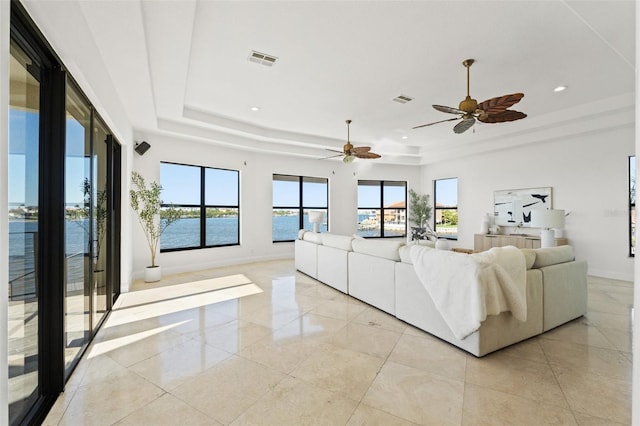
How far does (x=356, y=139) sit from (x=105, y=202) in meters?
5.49

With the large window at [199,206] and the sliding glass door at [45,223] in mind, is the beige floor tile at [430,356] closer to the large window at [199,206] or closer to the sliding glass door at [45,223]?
the sliding glass door at [45,223]

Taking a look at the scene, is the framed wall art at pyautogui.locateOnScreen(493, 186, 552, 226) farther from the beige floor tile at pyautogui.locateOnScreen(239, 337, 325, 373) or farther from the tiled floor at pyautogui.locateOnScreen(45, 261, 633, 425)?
the beige floor tile at pyautogui.locateOnScreen(239, 337, 325, 373)

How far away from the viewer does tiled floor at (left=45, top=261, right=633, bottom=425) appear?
1.80 metres

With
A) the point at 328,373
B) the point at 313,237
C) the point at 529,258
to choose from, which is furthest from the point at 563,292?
the point at 313,237

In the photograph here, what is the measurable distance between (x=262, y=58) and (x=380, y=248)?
2681mm

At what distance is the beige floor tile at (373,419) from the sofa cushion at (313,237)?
341 cm

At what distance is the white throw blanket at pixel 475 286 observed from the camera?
7.91ft

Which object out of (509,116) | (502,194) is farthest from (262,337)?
(502,194)

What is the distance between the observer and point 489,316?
8.25ft

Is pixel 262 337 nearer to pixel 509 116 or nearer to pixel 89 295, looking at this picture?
pixel 89 295

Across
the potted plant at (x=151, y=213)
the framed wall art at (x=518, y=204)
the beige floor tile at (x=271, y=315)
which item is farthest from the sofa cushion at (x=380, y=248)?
the framed wall art at (x=518, y=204)

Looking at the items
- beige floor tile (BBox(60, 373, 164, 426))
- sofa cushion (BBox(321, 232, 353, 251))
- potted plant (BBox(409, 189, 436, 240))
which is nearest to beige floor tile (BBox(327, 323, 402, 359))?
sofa cushion (BBox(321, 232, 353, 251))

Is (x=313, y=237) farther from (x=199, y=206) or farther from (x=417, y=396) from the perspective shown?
(x=417, y=396)

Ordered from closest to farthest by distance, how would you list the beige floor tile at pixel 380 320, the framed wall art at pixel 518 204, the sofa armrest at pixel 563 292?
the sofa armrest at pixel 563 292 → the beige floor tile at pixel 380 320 → the framed wall art at pixel 518 204
